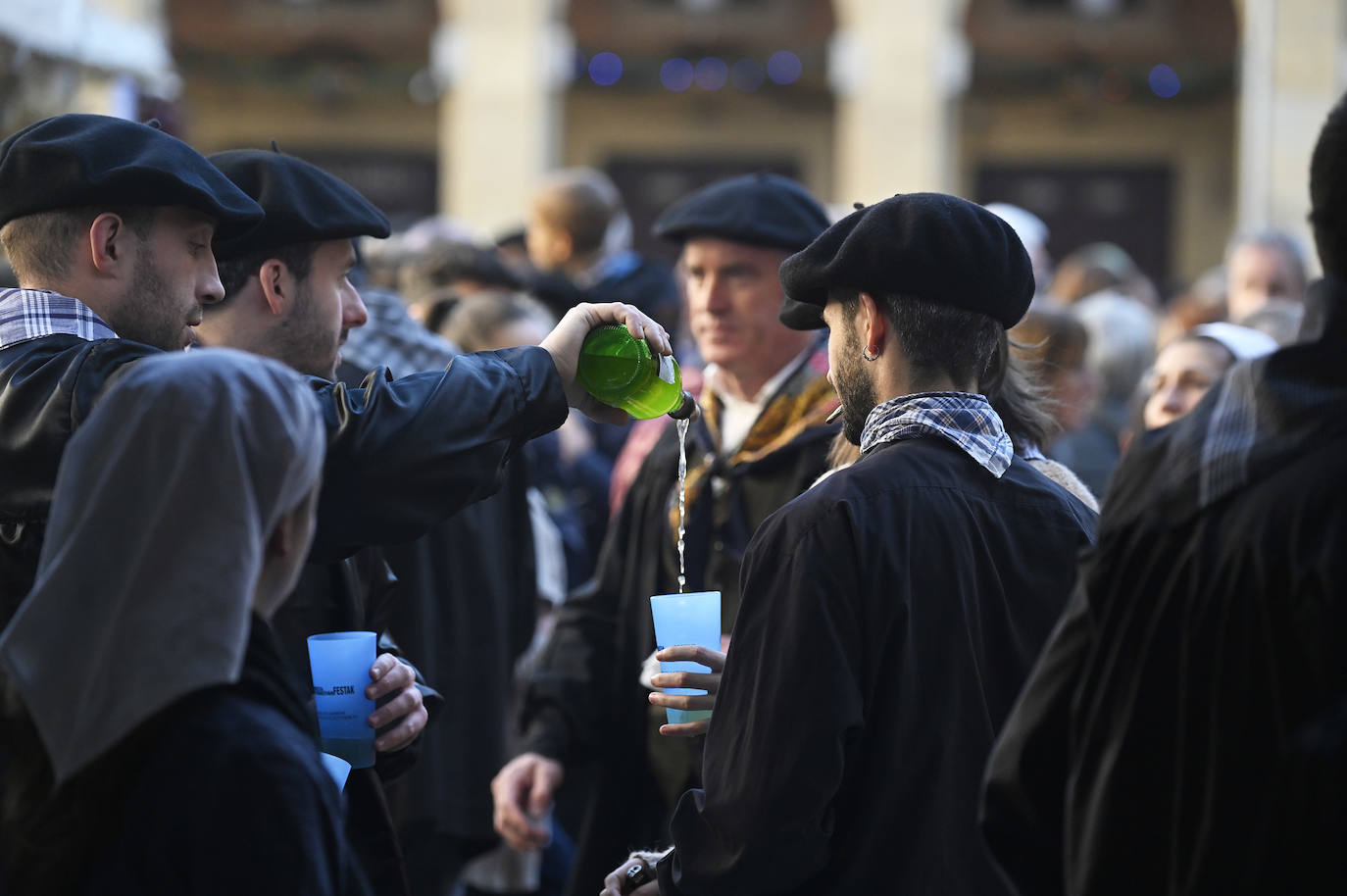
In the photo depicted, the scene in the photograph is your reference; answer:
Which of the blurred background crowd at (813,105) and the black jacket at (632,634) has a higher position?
the blurred background crowd at (813,105)

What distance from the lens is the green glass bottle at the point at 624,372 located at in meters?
3.19

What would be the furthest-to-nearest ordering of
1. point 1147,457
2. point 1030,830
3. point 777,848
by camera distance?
point 777,848 → point 1030,830 → point 1147,457

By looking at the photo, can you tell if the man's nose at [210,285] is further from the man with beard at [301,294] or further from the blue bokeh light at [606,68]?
the blue bokeh light at [606,68]

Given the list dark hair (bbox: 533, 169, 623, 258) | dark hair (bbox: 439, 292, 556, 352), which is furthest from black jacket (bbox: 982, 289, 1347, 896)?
dark hair (bbox: 533, 169, 623, 258)

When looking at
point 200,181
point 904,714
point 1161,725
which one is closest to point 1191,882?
point 1161,725

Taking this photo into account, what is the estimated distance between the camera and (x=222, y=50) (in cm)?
2106

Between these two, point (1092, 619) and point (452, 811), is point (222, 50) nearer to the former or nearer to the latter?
point (452, 811)

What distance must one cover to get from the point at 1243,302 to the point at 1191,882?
5832mm

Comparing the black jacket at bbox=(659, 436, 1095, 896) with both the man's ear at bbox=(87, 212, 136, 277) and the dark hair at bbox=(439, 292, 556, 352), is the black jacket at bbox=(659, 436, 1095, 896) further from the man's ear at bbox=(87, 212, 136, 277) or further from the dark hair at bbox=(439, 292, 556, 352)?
the dark hair at bbox=(439, 292, 556, 352)

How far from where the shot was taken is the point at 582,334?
3.13 m

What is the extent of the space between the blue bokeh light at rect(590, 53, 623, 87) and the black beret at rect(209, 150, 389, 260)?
18.2 m

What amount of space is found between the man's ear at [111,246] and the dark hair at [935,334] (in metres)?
1.28

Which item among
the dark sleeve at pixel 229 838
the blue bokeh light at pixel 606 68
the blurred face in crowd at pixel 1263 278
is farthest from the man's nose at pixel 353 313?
the blue bokeh light at pixel 606 68

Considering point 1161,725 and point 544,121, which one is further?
point 544,121
